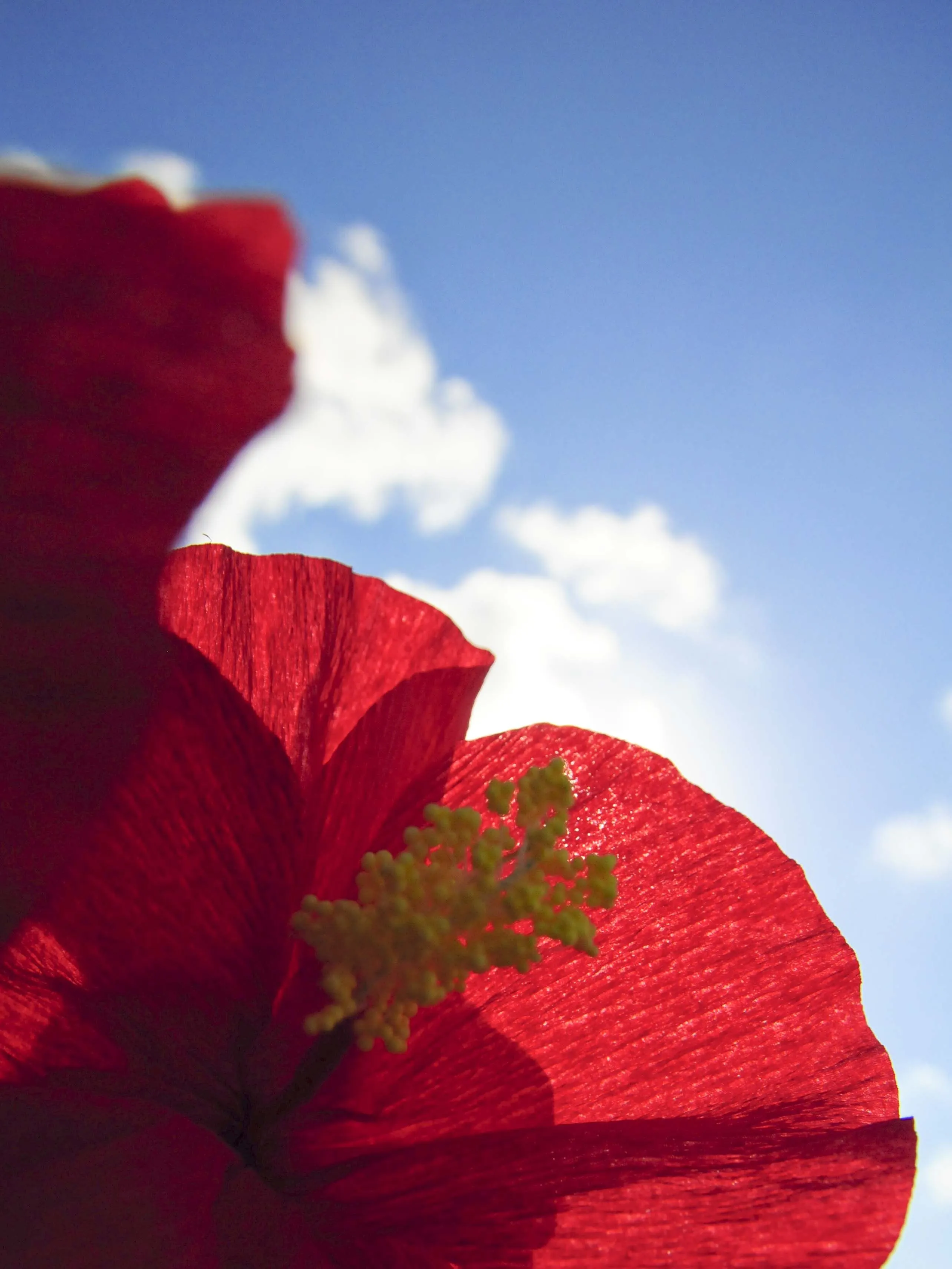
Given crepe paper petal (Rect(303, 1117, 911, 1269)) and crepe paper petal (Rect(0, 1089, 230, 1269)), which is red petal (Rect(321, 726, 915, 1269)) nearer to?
crepe paper petal (Rect(303, 1117, 911, 1269))

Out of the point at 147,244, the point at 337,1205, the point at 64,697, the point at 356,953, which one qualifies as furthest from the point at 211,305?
the point at 337,1205

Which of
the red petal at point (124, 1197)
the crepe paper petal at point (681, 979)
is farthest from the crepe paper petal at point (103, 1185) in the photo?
the crepe paper petal at point (681, 979)

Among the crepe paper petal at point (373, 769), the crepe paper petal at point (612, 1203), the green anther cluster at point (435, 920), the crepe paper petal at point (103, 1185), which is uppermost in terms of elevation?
the crepe paper petal at point (373, 769)

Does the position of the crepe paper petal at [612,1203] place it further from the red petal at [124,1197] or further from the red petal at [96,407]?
the red petal at [96,407]

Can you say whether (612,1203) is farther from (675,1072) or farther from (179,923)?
(179,923)

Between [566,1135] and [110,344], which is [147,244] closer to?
[110,344]

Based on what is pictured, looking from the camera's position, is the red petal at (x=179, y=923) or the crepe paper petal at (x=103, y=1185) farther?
the red petal at (x=179, y=923)

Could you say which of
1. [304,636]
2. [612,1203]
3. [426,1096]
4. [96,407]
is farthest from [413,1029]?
[96,407]
